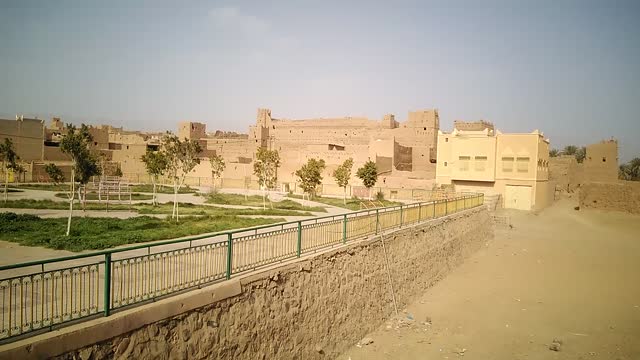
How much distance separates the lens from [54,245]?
37.6 feet

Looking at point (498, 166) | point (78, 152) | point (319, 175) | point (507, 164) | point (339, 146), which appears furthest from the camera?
point (339, 146)

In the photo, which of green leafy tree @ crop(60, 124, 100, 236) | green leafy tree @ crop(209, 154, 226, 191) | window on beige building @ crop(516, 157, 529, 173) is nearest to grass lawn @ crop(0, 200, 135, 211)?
green leafy tree @ crop(60, 124, 100, 236)

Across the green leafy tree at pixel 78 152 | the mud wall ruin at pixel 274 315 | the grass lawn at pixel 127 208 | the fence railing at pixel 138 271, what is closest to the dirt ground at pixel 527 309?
the mud wall ruin at pixel 274 315

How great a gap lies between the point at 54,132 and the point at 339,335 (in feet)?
184

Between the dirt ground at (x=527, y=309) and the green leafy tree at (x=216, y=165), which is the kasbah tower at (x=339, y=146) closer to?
the green leafy tree at (x=216, y=165)

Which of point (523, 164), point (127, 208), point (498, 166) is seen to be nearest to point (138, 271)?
point (127, 208)

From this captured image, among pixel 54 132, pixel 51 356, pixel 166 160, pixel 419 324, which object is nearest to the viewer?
pixel 51 356

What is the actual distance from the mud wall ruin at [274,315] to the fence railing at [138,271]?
0.34m

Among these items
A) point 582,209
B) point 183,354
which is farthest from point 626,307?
point 582,209

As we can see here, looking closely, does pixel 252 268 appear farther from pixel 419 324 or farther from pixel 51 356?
pixel 419 324

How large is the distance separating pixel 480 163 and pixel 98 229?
32013 mm

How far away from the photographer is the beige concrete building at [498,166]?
Result: 121ft

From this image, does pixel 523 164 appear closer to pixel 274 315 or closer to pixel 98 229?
pixel 98 229

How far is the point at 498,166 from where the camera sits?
124 ft
